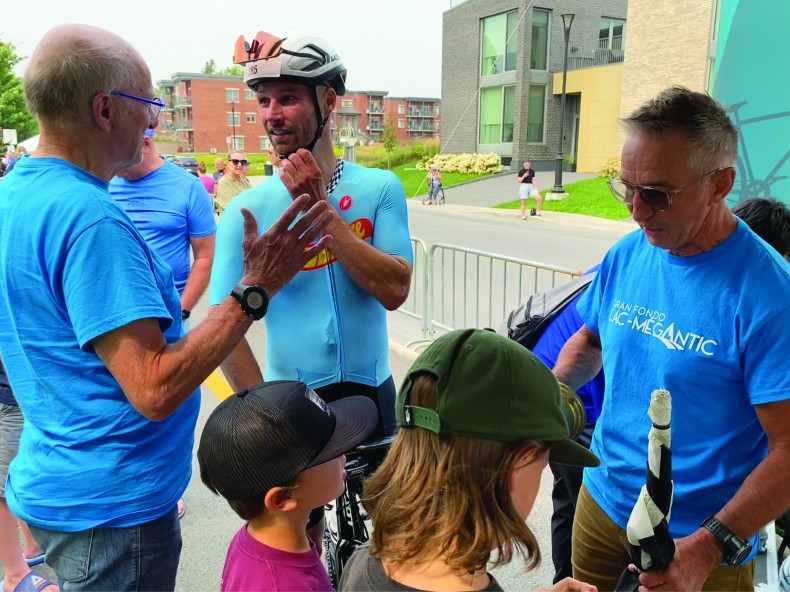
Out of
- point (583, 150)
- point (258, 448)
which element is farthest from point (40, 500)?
point (583, 150)

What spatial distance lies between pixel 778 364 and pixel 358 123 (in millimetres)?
105217

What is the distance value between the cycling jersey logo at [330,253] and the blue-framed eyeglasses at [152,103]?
705 mm

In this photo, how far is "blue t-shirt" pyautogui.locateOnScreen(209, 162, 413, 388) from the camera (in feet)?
7.48

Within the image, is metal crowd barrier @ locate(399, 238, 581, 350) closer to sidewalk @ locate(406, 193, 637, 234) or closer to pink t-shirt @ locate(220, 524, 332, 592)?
pink t-shirt @ locate(220, 524, 332, 592)

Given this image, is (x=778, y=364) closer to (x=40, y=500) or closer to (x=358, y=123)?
(x=40, y=500)

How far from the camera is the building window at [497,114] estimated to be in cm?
3494

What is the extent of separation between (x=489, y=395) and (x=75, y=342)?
1041 millimetres

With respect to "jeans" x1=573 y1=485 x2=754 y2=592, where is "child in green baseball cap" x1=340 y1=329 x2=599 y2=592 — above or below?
above

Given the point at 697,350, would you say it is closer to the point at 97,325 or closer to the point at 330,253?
the point at 330,253

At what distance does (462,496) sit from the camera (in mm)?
1244

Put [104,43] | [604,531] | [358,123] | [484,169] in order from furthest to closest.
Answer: [358,123] → [484,169] → [604,531] → [104,43]

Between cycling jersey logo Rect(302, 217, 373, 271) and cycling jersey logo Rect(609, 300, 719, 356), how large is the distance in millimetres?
940

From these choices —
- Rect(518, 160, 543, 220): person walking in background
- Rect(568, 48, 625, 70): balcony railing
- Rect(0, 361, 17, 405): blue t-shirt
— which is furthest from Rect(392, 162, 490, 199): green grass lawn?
Rect(0, 361, 17, 405): blue t-shirt

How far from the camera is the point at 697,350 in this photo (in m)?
1.72
